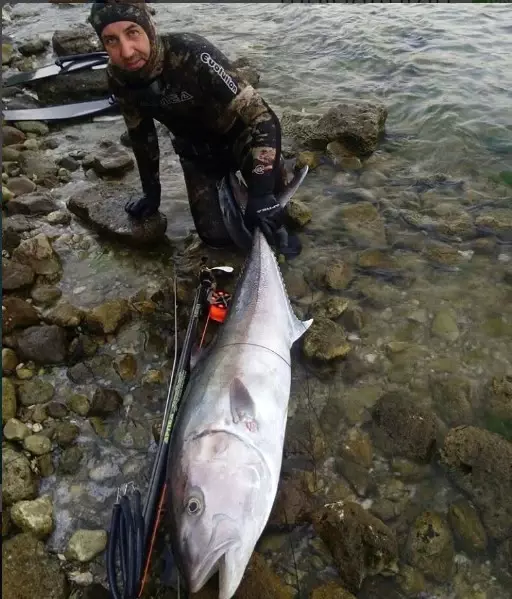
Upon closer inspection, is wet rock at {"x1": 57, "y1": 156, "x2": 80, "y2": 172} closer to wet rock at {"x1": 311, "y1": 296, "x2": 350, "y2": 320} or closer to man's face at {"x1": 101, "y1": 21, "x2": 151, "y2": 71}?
man's face at {"x1": 101, "y1": 21, "x2": 151, "y2": 71}

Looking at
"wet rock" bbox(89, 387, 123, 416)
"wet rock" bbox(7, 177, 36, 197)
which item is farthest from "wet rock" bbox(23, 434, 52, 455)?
"wet rock" bbox(7, 177, 36, 197)

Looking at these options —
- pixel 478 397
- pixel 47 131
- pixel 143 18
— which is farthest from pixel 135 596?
pixel 47 131

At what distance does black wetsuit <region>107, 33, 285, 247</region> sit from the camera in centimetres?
445

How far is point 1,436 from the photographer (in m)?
3.43

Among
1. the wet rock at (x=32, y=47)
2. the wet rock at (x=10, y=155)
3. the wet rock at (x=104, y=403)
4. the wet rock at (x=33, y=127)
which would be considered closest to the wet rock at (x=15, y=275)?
the wet rock at (x=104, y=403)

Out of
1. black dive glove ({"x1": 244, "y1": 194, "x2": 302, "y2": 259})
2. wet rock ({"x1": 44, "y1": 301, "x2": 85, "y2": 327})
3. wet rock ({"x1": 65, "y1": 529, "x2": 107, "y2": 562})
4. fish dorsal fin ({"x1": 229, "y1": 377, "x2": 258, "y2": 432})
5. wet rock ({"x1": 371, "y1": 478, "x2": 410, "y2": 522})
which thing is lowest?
wet rock ({"x1": 371, "y1": 478, "x2": 410, "y2": 522})

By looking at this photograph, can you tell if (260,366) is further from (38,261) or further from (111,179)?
(111,179)

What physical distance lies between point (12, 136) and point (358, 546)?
23.8ft

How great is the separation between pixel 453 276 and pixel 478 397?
1.45 meters

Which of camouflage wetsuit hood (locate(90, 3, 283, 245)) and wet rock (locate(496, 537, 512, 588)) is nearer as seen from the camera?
wet rock (locate(496, 537, 512, 588))

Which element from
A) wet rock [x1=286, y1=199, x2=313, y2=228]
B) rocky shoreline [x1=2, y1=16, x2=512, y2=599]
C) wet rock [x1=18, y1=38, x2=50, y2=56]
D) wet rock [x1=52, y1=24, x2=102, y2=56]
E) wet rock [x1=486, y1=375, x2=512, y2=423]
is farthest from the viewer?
wet rock [x1=18, y1=38, x2=50, y2=56]

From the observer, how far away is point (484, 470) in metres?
3.25

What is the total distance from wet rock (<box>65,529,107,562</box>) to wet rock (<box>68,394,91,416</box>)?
935mm

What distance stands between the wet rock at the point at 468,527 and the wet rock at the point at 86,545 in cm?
213
